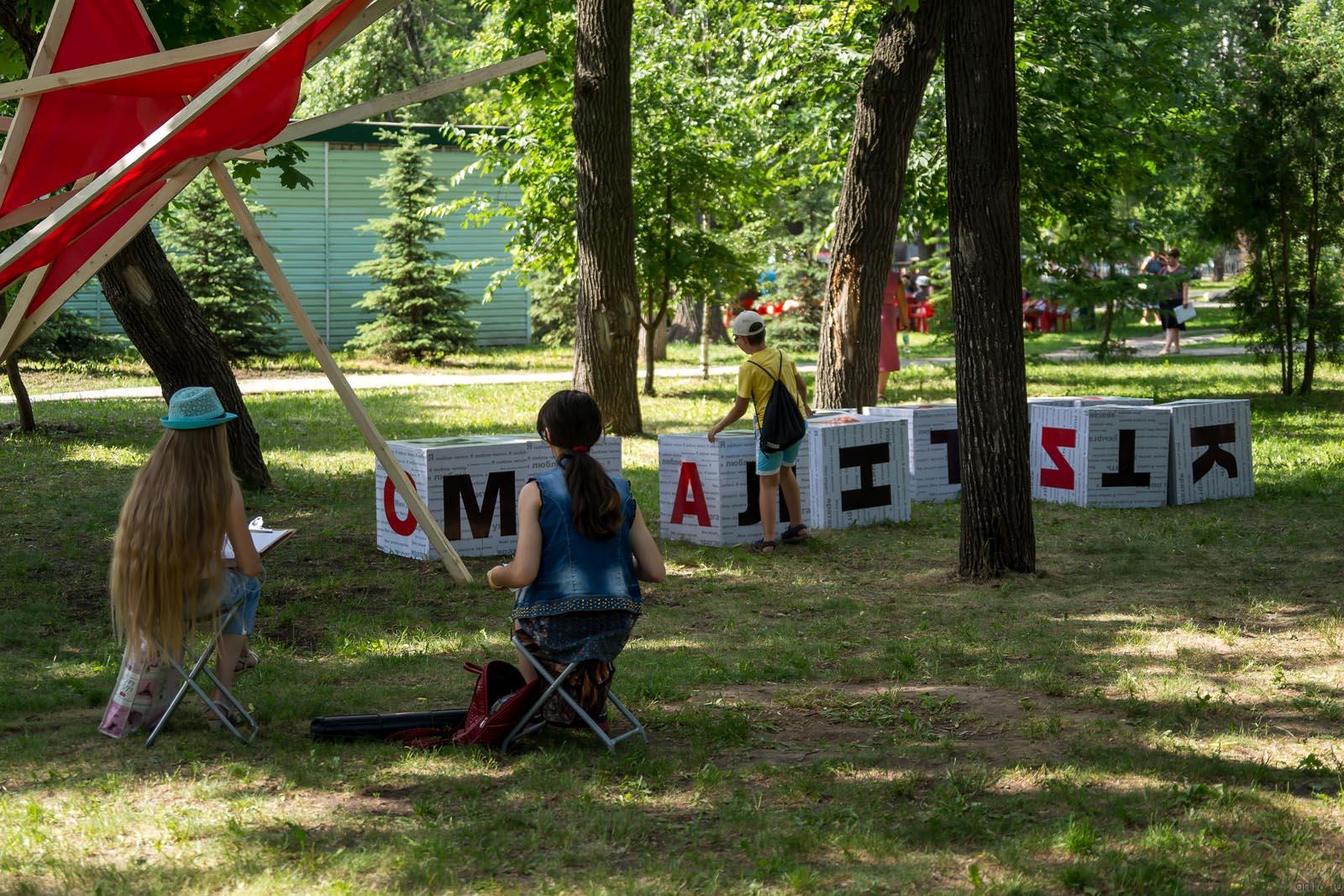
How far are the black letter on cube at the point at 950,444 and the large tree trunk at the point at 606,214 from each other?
14.2ft

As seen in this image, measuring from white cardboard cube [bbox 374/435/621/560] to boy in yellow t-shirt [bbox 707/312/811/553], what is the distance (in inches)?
44.2

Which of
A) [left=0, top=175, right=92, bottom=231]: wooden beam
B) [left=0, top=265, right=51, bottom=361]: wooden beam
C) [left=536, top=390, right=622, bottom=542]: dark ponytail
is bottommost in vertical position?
[left=536, top=390, right=622, bottom=542]: dark ponytail

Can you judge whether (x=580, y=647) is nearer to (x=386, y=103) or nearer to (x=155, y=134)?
(x=155, y=134)

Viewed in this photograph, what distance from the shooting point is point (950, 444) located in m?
12.5

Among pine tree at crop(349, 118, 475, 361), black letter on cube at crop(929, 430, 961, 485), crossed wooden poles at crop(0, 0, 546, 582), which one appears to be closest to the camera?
crossed wooden poles at crop(0, 0, 546, 582)

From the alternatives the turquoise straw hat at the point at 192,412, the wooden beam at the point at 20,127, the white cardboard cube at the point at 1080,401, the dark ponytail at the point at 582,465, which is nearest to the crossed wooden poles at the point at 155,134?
the wooden beam at the point at 20,127

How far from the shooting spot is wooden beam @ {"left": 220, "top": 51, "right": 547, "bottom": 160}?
7.62m

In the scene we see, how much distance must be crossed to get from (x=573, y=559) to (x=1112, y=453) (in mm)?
7587

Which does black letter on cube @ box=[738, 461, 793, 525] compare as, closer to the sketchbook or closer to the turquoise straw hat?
the sketchbook

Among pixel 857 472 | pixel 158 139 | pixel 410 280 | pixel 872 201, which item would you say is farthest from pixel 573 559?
pixel 410 280

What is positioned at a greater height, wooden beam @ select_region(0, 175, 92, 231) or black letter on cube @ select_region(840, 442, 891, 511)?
wooden beam @ select_region(0, 175, 92, 231)

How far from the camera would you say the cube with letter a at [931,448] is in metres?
12.4

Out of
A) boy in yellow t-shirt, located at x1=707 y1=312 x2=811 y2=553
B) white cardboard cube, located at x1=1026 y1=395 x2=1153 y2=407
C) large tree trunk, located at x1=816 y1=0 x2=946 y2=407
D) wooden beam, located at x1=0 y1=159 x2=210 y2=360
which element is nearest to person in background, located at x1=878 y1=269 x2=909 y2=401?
large tree trunk, located at x1=816 y1=0 x2=946 y2=407

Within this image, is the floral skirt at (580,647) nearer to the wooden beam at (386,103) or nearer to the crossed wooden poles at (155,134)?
the crossed wooden poles at (155,134)
